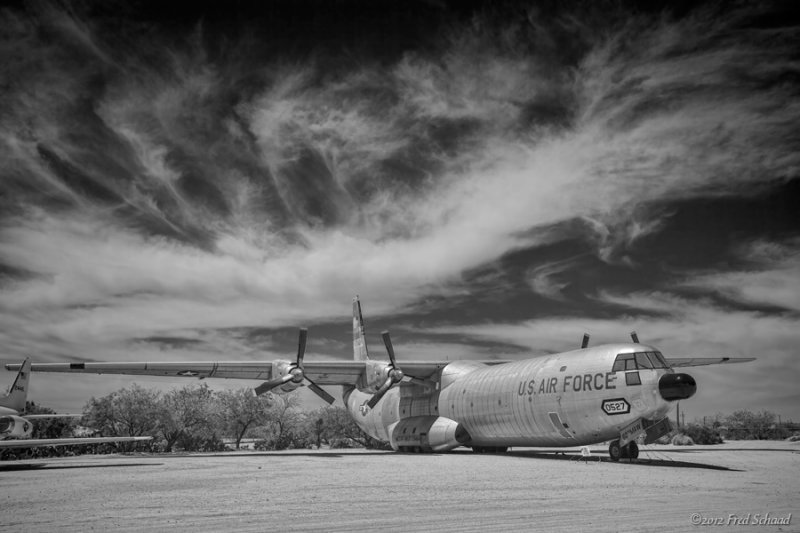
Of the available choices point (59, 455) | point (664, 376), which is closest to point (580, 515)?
point (664, 376)

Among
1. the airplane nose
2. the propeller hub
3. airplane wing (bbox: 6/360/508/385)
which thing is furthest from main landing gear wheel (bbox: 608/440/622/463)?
the propeller hub

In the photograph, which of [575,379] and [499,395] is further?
[499,395]

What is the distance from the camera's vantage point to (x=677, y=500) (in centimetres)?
1023

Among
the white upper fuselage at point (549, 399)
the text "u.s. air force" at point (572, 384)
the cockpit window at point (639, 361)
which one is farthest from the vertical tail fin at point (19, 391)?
the cockpit window at point (639, 361)

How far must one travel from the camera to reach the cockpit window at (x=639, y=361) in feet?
65.7

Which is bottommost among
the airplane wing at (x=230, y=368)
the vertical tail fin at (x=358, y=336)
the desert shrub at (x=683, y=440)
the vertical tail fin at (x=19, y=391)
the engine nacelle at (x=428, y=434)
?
the desert shrub at (x=683, y=440)

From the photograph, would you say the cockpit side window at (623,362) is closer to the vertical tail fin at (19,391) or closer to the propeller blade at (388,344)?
the propeller blade at (388,344)

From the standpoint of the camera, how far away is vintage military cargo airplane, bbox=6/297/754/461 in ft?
65.8

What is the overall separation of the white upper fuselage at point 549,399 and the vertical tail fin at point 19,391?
21.1 m

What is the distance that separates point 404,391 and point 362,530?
29.6 meters

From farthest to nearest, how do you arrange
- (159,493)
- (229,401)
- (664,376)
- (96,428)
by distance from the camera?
(229,401) < (96,428) < (664,376) < (159,493)

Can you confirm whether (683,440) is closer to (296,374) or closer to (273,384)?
(296,374)

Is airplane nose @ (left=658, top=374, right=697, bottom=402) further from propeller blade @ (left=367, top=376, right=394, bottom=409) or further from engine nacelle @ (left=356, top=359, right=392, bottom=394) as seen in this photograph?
engine nacelle @ (left=356, top=359, right=392, bottom=394)

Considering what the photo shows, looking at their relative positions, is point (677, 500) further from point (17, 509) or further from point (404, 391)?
point (404, 391)
